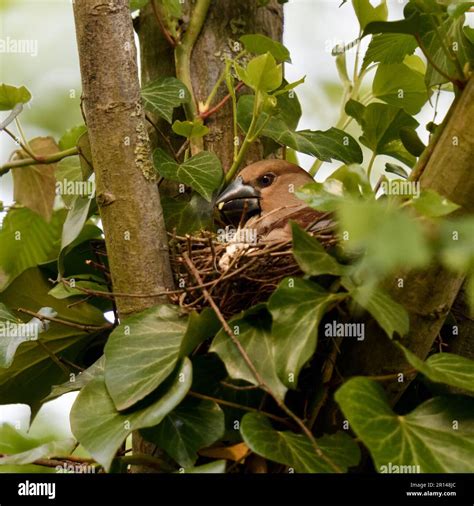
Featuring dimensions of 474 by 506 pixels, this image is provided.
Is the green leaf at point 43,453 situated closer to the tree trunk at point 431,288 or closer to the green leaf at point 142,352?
the green leaf at point 142,352

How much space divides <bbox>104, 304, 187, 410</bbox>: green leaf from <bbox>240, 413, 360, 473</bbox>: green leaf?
20 cm

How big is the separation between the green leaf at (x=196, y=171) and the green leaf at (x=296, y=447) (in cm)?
66

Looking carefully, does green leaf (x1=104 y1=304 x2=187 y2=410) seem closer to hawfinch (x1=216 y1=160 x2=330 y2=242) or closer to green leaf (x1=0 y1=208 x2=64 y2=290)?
hawfinch (x1=216 y1=160 x2=330 y2=242)

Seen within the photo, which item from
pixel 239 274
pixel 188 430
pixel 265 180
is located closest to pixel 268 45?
pixel 265 180

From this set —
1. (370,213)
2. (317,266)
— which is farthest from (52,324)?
(370,213)

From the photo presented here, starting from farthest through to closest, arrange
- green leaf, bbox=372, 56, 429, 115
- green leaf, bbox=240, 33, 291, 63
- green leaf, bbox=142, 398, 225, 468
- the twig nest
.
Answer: green leaf, bbox=372, 56, 429, 115 → green leaf, bbox=240, 33, 291, 63 → the twig nest → green leaf, bbox=142, 398, 225, 468

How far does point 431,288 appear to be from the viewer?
162 cm

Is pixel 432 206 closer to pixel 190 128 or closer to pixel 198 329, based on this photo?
pixel 198 329

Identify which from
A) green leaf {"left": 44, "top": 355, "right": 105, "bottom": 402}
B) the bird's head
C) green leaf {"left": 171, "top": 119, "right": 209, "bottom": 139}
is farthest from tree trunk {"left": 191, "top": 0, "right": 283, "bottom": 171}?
green leaf {"left": 44, "top": 355, "right": 105, "bottom": 402}

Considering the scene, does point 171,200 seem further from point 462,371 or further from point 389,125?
point 462,371

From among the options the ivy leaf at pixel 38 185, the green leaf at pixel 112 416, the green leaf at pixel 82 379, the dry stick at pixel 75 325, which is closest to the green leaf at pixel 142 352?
the green leaf at pixel 112 416

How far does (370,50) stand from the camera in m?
2.06

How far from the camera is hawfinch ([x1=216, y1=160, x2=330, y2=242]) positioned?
2.38 metres

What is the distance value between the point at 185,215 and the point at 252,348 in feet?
2.10
